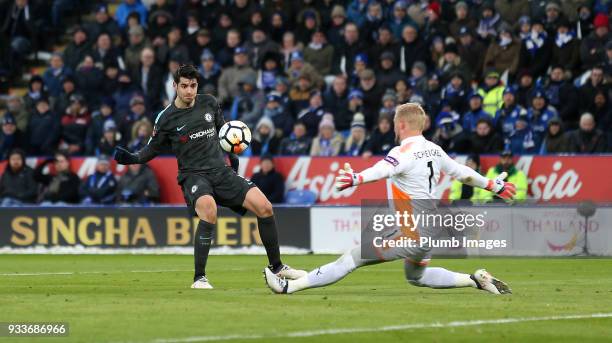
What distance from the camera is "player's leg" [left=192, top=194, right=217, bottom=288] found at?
13.0 metres

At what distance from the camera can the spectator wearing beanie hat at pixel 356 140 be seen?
23.0 meters

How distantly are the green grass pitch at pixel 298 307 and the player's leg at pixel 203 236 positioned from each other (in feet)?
0.65

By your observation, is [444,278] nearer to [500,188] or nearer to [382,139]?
[500,188]

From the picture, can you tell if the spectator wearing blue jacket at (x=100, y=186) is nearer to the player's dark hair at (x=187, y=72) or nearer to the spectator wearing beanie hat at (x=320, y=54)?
the spectator wearing beanie hat at (x=320, y=54)

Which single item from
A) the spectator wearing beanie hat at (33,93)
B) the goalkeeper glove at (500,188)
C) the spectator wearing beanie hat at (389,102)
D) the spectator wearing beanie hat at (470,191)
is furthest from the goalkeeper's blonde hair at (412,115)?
the spectator wearing beanie hat at (33,93)

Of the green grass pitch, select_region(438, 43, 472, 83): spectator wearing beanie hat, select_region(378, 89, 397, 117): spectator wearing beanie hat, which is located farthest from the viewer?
select_region(438, 43, 472, 83): spectator wearing beanie hat

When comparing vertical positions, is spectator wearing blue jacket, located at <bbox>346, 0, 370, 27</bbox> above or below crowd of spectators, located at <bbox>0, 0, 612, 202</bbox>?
above

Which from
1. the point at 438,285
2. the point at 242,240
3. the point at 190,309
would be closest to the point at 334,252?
the point at 242,240

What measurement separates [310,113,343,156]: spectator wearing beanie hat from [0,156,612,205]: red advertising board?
267 millimetres

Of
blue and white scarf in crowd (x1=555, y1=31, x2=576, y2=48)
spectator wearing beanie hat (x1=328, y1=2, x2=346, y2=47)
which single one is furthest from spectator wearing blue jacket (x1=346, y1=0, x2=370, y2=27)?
Result: blue and white scarf in crowd (x1=555, y1=31, x2=576, y2=48)

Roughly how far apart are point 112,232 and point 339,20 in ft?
21.2

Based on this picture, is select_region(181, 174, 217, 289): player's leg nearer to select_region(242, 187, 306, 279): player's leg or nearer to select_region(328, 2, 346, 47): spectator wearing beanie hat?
select_region(242, 187, 306, 279): player's leg

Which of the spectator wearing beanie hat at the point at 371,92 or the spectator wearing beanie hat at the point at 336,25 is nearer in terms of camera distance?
the spectator wearing beanie hat at the point at 371,92

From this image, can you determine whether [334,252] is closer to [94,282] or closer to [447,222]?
[447,222]
